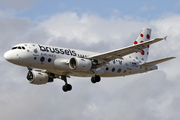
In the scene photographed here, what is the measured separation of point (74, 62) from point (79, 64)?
0.93 meters

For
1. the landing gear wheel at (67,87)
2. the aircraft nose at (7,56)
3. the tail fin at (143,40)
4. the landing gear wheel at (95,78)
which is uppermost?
the tail fin at (143,40)

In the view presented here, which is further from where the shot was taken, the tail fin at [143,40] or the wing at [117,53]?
the tail fin at [143,40]

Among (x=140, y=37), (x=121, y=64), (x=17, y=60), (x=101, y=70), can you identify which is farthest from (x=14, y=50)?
(x=140, y=37)

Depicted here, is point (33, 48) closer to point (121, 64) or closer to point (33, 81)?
point (33, 81)

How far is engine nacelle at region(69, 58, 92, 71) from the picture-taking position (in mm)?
47188

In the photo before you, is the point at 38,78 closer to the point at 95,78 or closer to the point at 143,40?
the point at 95,78

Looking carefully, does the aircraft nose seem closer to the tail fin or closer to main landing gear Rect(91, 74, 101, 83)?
main landing gear Rect(91, 74, 101, 83)

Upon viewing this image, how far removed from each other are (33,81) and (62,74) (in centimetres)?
435

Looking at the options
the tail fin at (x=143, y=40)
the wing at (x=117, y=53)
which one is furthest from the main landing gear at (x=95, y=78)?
the tail fin at (x=143, y=40)

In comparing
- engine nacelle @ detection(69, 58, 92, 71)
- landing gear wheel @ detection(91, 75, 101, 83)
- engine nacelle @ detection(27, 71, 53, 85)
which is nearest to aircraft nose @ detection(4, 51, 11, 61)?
engine nacelle @ detection(27, 71, 53, 85)

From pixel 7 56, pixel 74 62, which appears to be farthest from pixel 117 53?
pixel 7 56

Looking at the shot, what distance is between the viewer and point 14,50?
4591 centimetres

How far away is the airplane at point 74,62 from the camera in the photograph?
150 feet

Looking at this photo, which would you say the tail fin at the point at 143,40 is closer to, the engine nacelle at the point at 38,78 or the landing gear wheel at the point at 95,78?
the landing gear wheel at the point at 95,78
